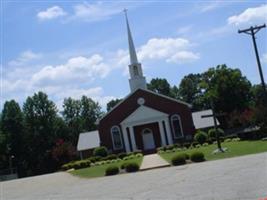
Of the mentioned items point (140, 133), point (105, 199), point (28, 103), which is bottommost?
point (105, 199)

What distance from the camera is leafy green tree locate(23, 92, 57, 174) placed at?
3019 inches

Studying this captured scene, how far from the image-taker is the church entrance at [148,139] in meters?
54.6

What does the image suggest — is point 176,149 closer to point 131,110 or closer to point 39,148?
point 131,110

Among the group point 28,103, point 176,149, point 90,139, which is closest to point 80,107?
point 28,103

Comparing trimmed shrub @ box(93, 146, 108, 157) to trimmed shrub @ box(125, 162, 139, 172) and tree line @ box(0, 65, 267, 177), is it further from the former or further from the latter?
trimmed shrub @ box(125, 162, 139, 172)

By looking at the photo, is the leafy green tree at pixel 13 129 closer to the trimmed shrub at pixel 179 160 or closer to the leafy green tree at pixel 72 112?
the leafy green tree at pixel 72 112

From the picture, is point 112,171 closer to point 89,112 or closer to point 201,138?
point 201,138

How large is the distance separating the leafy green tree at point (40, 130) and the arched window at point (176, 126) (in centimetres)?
2753

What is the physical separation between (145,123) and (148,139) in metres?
2.12

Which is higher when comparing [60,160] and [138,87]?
[138,87]

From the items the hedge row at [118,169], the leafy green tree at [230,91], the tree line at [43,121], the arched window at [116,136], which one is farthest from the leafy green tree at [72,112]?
the hedge row at [118,169]

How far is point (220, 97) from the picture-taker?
76.7m

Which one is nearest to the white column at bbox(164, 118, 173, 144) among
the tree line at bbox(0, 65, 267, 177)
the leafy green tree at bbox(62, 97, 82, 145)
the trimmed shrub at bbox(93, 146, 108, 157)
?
the trimmed shrub at bbox(93, 146, 108, 157)

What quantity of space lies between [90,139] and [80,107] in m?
42.2
